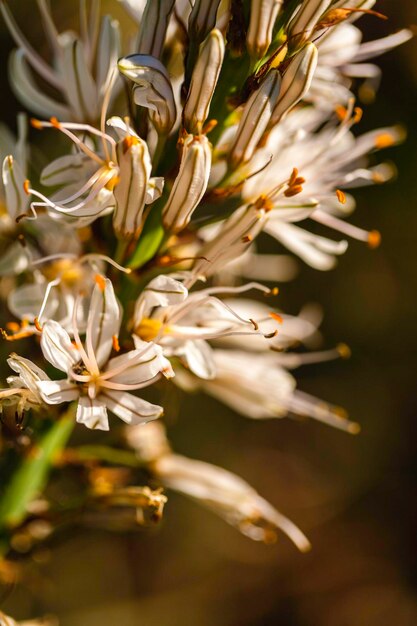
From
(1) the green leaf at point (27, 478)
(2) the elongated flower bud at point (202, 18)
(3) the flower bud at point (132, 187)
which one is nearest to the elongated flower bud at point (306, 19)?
(2) the elongated flower bud at point (202, 18)

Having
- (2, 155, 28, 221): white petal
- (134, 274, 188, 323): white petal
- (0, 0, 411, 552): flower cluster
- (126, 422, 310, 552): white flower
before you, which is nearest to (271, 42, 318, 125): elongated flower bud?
(0, 0, 411, 552): flower cluster

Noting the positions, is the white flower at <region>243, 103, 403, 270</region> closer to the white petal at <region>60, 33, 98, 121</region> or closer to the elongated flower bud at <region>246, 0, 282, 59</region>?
the elongated flower bud at <region>246, 0, 282, 59</region>

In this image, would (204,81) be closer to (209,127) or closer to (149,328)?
(209,127)

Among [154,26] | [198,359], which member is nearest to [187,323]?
[198,359]

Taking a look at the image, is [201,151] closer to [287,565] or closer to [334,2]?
[334,2]

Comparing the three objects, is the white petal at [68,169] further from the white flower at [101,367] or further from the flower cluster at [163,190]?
the white flower at [101,367]

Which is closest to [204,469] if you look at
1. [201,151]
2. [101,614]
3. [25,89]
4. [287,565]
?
[201,151]
